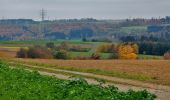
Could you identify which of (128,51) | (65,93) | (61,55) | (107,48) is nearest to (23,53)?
(61,55)

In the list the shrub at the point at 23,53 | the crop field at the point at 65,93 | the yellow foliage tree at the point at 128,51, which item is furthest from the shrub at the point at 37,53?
the crop field at the point at 65,93

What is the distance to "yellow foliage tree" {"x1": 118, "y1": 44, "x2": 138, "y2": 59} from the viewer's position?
86562mm

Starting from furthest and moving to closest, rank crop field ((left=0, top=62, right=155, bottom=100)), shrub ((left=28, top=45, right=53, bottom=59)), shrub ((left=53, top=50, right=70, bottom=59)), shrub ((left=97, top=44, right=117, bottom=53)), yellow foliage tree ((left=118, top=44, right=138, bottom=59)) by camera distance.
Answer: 1. shrub ((left=97, top=44, right=117, bottom=53))
2. yellow foliage tree ((left=118, top=44, right=138, bottom=59))
3. shrub ((left=28, top=45, right=53, bottom=59))
4. shrub ((left=53, top=50, right=70, bottom=59))
5. crop field ((left=0, top=62, right=155, bottom=100))

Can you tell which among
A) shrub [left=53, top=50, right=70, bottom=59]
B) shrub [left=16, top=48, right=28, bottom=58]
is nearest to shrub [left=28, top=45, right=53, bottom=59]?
shrub [left=16, top=48, right=28, bottom=58]

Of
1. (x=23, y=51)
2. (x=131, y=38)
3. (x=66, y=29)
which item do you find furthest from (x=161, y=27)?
(x=23, y=51)

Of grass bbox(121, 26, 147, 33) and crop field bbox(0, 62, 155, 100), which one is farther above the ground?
crop field bbox(0, 62, 155, 100)

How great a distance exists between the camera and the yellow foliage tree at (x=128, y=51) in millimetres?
86562

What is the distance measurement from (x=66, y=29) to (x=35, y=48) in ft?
369

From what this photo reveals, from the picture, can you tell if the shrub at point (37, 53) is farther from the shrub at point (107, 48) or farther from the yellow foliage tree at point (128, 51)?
the shrub at point (107, 48)

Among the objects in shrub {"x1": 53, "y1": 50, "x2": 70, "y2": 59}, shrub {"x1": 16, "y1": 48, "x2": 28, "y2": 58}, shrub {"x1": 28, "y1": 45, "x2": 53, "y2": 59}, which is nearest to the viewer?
shrub {"x1": 53, "y1": 50, "x2": 70, "y2": 59}

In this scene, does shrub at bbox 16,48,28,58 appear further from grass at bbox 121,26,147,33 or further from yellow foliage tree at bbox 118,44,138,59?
grass at bbox 121,26,147,33

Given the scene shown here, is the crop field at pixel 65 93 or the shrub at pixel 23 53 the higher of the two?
the crop field at pixel 65 93

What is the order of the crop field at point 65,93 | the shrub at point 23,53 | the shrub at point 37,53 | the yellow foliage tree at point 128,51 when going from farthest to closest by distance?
the shrub at point 23,53
the yellow foliage tree at point 128,51
the shrub at point 37,53
the crop field at point 65,93

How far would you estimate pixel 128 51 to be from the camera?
87812 millimetres
